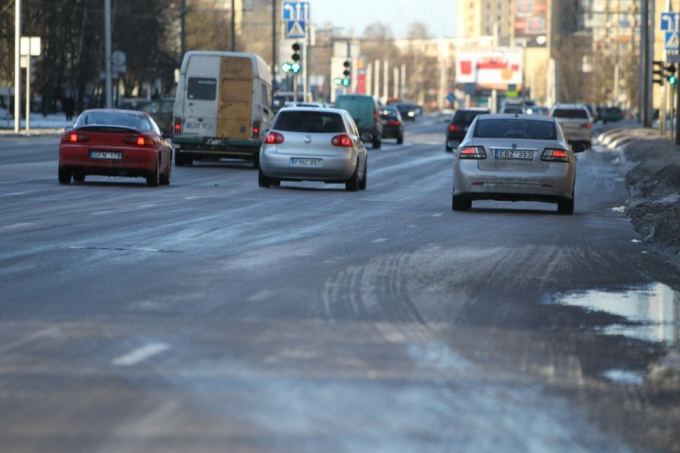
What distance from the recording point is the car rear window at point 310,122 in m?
32.1

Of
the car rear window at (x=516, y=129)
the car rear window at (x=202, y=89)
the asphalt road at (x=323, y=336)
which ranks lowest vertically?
the asphalt road at (x=323, y=336)

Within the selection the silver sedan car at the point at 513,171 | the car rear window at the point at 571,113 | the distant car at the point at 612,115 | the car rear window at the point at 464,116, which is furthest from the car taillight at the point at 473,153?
the distant car at the point at 612,115

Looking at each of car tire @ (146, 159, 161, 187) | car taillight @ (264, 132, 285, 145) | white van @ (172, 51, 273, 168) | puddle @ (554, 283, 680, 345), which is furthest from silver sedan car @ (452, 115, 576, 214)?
white van @ (172, 51, 273, 168)

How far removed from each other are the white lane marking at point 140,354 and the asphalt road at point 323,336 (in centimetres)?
3

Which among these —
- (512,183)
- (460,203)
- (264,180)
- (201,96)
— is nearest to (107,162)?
(264,180)

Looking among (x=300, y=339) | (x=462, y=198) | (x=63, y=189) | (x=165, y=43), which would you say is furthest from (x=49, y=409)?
(x=165, y=43)

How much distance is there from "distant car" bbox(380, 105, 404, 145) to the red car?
140 ft

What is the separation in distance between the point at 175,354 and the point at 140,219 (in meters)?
11.8

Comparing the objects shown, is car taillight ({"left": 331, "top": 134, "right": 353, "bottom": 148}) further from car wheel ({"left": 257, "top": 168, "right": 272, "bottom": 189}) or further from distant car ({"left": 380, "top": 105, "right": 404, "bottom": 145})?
distant car ({"left": 380, "top": 105, "right": 404, "bottom": 145})

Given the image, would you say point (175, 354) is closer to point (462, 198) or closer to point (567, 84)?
point (462, 198)

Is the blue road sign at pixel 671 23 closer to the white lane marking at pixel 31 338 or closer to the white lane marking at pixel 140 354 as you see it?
the white lane marking at pixel 31 338

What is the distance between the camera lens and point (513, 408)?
27.1 feet

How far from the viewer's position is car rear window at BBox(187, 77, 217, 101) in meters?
42.9

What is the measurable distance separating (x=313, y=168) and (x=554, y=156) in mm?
7046
